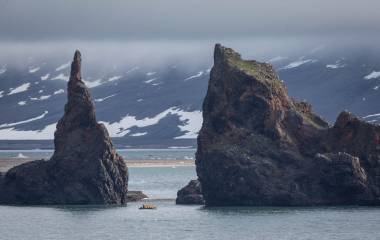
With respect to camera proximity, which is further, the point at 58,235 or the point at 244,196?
the point at 244,196

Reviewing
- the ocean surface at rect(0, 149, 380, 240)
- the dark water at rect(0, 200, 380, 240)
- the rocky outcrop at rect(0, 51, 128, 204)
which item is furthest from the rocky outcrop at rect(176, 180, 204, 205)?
the rocky outcrop at rect(0, 51, 128, 204)

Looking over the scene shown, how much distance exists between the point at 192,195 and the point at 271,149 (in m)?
14.6

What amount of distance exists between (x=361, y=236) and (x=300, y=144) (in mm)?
27081

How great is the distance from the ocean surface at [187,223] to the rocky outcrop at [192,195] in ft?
14.6

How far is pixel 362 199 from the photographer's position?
415 feet

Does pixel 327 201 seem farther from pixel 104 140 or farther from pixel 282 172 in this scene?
pixel 104 140

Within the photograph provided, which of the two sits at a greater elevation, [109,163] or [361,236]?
[109,163]

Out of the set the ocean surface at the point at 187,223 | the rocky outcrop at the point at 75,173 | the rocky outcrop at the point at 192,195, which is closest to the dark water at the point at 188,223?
the ocean surface at the point at 187,223

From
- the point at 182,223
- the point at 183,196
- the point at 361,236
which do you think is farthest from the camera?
the point at 183,196

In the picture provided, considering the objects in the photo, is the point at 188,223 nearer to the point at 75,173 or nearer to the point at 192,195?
the point at 75,173

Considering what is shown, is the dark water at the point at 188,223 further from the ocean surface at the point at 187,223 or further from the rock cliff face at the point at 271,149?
the rock cliff face at the point at 271,149

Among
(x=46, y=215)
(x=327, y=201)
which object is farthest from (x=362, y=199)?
(x=46, y=215)

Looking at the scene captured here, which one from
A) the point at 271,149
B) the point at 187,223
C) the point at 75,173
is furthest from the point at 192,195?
the point at 187,223

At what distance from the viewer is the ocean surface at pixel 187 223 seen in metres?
106
